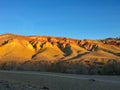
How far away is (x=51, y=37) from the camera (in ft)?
461

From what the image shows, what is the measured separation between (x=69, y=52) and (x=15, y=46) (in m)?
18.8

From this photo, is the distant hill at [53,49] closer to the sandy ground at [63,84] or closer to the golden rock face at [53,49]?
the golden rock face at [53,49]

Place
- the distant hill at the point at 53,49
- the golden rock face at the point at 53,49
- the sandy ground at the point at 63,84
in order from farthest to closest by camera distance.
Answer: the golden rock face at the point at 53,49, the distant hill at the point at 53,49, the sandy ground at the point at 63,84

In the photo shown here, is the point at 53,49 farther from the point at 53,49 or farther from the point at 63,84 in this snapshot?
the point at 63,84

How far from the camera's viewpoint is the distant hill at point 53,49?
11631 cm

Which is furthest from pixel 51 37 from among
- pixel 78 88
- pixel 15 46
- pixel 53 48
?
pixel 78 88

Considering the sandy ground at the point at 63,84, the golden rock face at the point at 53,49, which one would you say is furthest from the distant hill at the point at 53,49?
the sandy ground at the point at 63,84

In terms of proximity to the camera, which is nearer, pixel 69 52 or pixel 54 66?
pixel 54 66

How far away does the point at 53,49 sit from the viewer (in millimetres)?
128500

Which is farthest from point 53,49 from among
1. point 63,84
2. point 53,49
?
point 63,84

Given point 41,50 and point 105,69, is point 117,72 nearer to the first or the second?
point 105,69

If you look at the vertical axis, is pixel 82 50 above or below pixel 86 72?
above

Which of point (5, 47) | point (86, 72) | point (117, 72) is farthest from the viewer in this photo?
point (5, 47)

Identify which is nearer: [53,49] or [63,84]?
[63,84]
